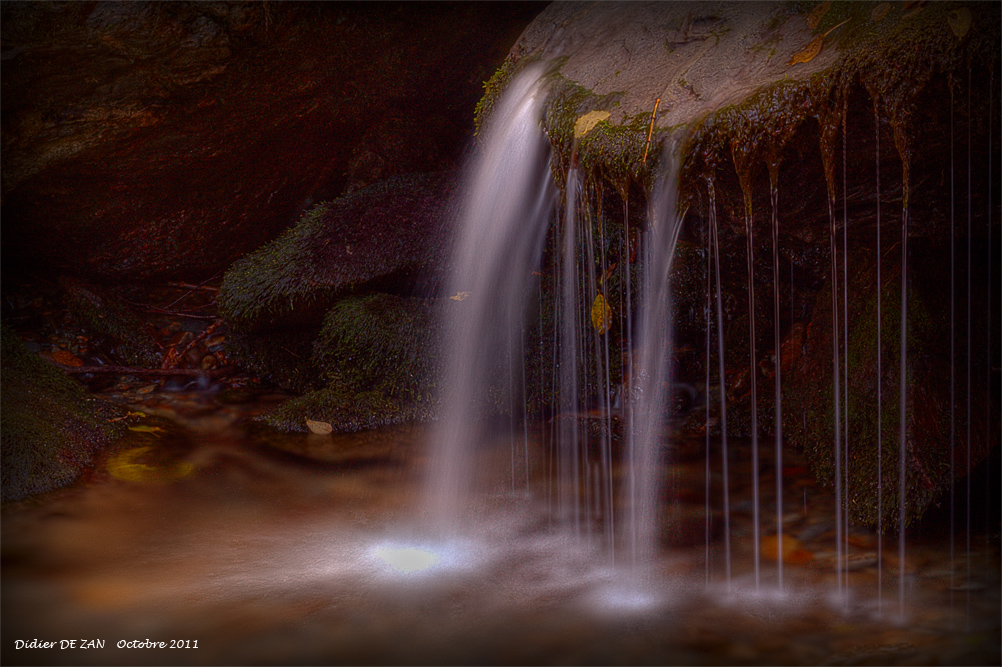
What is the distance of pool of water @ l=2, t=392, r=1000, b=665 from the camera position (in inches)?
99.7

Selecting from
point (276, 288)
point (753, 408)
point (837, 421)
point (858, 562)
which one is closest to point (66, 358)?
point (276, 288)

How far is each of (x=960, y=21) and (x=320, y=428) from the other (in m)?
4.64

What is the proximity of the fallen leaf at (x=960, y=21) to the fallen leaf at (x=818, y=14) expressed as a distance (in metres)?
0.72

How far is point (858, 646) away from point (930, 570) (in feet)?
2.48

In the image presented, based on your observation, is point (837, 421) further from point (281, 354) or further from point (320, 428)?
point (281, 354)

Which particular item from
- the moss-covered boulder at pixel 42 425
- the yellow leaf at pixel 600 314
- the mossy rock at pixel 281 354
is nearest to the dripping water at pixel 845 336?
the yellow leaf at pixel 600 314

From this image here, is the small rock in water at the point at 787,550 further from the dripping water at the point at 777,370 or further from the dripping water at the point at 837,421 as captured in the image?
the dripping water at the point at 837,421

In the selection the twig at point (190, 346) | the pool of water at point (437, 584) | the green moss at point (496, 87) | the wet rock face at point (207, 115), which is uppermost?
the wet rock face at point (207, 115)

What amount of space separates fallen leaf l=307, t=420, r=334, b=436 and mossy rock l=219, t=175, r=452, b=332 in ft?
3.59

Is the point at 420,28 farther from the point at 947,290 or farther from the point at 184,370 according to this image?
the point at 947,290

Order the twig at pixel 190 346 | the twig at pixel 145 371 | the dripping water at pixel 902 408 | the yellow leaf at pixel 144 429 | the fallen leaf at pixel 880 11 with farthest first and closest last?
1. the twig at pixel 190 346
2. the twig at pixel 145 371
3. the yellow leaf at pixel 144 429
4. the dripping water at pixel 902 408
5. the fallen leaf at pixel 880 11

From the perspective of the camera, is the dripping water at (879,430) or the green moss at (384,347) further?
the green moss at (384,347)

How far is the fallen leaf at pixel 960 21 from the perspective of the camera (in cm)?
231

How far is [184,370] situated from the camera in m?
6.40
